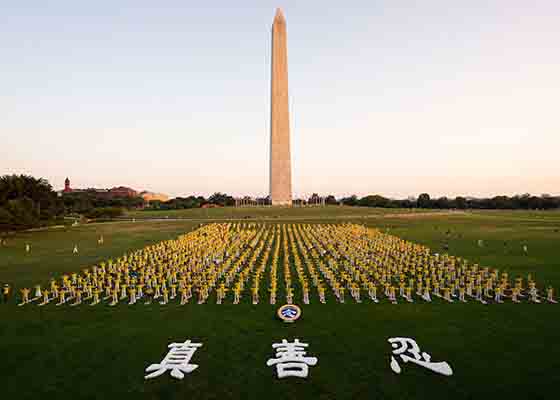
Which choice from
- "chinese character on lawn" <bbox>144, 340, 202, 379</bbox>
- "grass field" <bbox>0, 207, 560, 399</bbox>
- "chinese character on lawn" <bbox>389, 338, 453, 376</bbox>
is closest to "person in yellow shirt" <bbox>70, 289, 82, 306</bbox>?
"grass field" <bbox>0, 207, 560, 399</bbox>

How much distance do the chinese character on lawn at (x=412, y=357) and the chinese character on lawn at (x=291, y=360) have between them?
2067 mm

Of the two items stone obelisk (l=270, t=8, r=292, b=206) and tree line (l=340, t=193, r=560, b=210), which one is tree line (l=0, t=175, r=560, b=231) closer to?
tree line (l=340, t=193, r=560, b=210)

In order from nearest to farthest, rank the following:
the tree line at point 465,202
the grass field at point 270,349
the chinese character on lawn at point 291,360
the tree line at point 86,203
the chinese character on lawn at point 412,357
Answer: the grass field at point 270,349 → the chinese character on lawn at point 291,360 → the chinese character on lawn at point 412,357 → the tree line at point 86,203 → the tree line at point 465,202

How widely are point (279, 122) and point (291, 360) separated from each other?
67.2m

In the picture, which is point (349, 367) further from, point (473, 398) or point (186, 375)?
point (186, 375)

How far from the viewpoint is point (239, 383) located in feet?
26.2

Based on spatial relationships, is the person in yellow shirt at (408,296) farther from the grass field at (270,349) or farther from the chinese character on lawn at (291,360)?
the chinese character on lawn at (291,360)

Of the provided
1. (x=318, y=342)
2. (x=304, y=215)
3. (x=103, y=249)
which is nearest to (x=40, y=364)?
(x=318, y=342)

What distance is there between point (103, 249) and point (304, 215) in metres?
40.8

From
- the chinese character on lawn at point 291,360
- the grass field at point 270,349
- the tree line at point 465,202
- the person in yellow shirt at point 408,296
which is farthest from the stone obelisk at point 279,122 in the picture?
the chinese character on lawn at point 291,360

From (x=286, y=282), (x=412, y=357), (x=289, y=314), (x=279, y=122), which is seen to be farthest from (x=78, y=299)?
(x=279, y=122)

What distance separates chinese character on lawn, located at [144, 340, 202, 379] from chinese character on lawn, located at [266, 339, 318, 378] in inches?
77.8

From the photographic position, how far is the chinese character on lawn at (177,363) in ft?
27.8

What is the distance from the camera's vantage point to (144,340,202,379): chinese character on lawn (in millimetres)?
8469
